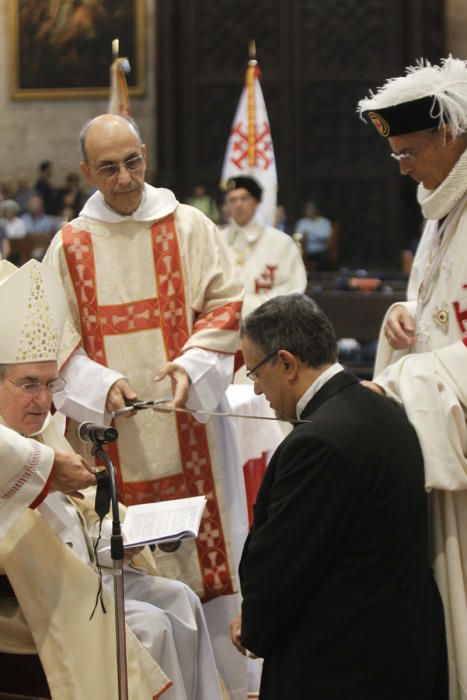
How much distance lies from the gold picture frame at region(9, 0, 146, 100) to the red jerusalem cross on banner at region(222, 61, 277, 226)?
736 cm

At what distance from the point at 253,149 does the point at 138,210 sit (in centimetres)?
625

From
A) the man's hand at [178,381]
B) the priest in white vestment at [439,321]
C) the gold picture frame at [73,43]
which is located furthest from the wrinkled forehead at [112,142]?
the gold picture frame at [73,43]

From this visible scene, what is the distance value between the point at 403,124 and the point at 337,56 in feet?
45.0

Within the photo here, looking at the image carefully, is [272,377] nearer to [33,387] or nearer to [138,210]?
[33,387]

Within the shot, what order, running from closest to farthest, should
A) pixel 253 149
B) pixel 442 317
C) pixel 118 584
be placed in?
1. pixel 118 584
2. pixel 442 317
3. pixel 253 149

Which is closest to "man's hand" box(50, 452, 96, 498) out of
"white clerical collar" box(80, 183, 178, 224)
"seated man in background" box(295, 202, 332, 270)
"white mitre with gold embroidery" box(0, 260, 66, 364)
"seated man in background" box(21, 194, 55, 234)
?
"white mitre with gold embroidery" box(0, 260, 66, 364)

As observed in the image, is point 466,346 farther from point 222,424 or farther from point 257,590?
point 222,424

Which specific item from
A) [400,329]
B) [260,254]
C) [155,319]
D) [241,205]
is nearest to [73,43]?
[241,205]

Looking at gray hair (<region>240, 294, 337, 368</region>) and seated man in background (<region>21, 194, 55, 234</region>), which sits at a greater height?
gray hair (<region>240, 294, 337, 368</region>)

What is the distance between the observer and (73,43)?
17547 millimetres

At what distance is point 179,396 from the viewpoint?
151 inches

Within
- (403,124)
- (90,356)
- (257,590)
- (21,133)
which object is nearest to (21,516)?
(257,590)

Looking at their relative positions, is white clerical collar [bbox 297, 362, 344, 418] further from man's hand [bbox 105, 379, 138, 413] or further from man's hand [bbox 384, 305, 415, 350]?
man's hand [bbox 105, 379, 138, 413]

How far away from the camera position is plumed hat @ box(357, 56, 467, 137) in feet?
10.7
